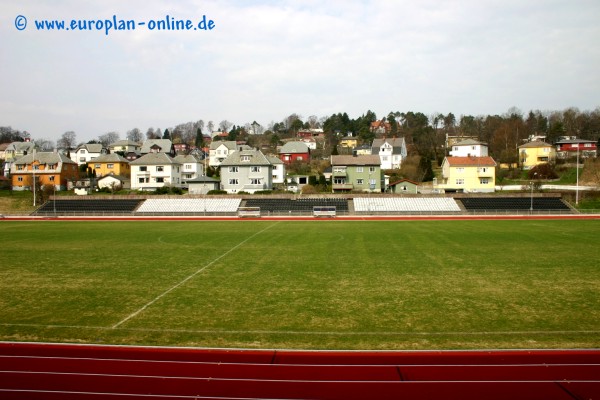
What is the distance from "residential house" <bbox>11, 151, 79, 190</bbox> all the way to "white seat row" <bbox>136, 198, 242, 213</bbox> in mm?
27355

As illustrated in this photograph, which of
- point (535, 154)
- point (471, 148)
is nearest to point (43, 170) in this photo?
point (471, 148)

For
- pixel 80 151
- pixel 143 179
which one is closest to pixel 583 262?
pixel 143 179

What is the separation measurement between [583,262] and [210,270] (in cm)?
1957

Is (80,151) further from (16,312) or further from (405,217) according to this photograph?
(16,312)

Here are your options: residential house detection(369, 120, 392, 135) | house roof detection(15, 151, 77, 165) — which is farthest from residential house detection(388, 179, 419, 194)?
residential house detection(369, 120, 392, 135)

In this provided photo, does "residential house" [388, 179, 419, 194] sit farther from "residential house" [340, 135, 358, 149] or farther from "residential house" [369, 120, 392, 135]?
"residential house" [369, 120, 392, 135]

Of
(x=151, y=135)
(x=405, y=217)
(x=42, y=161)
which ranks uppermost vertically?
(x=151, y=135)

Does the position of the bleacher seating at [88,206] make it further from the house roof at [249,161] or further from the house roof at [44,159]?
the house roof at [44,159]

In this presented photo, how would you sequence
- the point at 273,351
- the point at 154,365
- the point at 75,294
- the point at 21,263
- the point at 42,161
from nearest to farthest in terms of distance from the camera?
the point at 154,365, the point at 273,351, the point at 75,294, the point at 21,263, the point at 42,161

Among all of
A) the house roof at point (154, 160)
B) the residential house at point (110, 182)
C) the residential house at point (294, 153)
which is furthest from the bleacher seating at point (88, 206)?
the residential house at point (294, 153)

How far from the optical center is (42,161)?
252 ft

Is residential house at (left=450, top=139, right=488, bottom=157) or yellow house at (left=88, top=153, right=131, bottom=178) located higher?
residential house at (left=450, top=139, right=488, bottom=157)

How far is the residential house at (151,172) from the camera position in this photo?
76938mm

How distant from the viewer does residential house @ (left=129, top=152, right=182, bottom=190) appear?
252 ft
